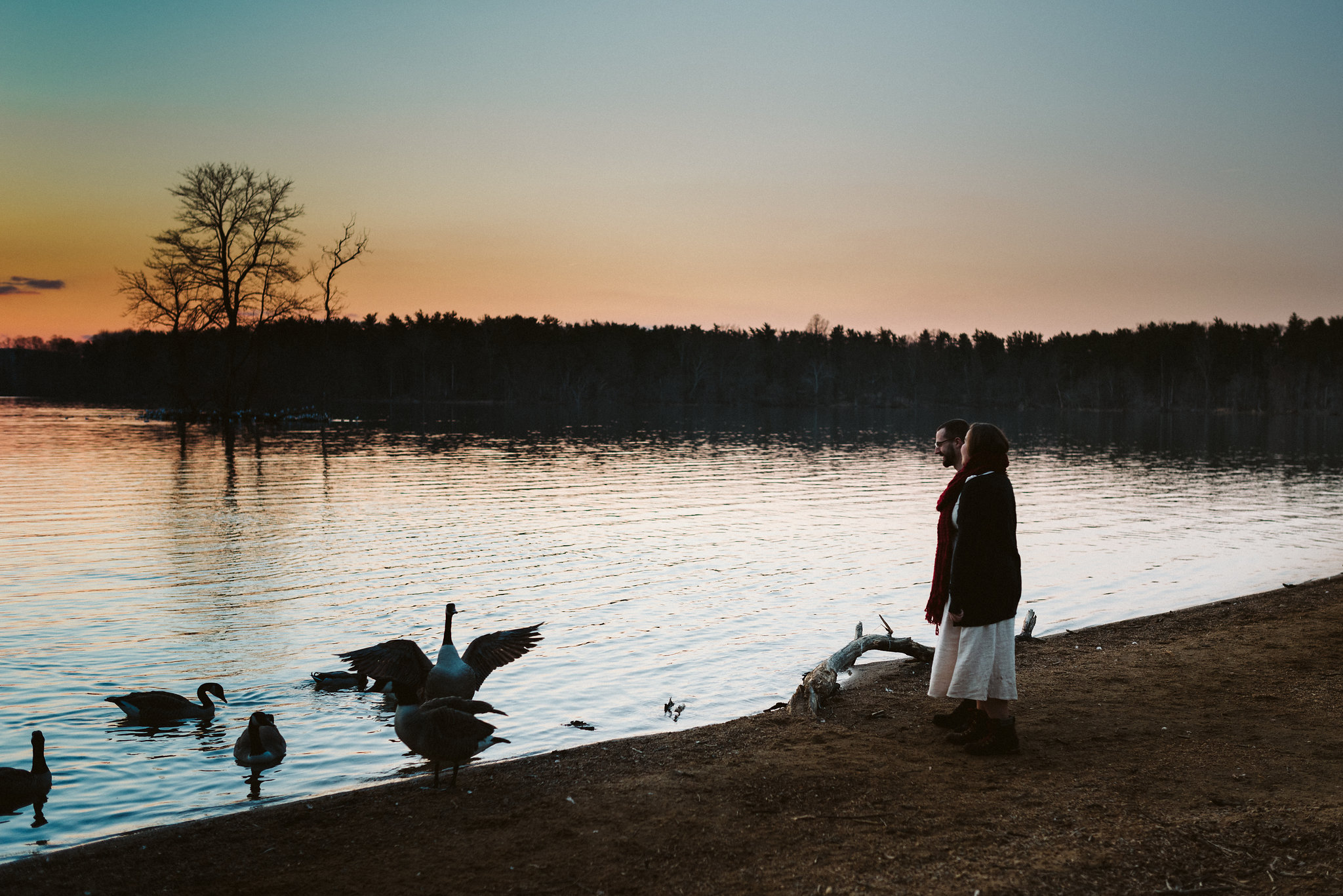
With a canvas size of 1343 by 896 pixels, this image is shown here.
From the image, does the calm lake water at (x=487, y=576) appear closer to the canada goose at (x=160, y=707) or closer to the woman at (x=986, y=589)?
the canada goose at (x=160, y=707)

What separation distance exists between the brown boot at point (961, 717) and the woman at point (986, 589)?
45cm

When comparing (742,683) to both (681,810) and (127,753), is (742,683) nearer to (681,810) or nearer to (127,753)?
(681,810)

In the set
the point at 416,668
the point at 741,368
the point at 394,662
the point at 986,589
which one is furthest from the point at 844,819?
the point at 741,368

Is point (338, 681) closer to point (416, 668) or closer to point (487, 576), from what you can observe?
point (416, 668)

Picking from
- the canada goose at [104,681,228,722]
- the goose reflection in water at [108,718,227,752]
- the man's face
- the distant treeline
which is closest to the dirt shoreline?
the goose reflection in water at [108,718,227,752]

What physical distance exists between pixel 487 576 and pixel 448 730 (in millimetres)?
9445

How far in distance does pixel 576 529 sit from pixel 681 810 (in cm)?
1589

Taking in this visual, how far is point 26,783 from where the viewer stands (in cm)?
671

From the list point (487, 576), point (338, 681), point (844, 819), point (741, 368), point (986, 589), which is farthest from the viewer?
point (741, 368)

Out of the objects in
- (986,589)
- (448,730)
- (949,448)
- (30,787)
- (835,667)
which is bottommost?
Answer: (30,787)

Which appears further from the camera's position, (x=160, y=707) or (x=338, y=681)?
(x=338, y=681)

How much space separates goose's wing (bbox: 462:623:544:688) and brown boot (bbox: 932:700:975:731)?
388 centimetres

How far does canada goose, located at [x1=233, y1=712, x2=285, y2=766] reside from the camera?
292 inches

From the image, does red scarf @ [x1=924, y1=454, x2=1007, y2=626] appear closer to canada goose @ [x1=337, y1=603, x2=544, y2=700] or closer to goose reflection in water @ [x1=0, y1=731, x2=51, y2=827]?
canada goose @ [x1=337, y1=603, x2=544, y2=700]
